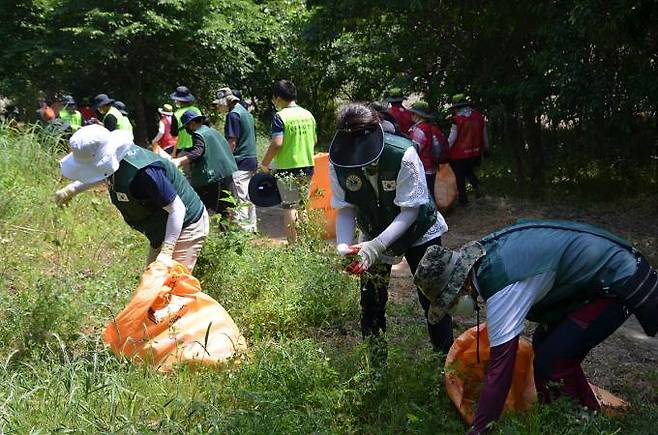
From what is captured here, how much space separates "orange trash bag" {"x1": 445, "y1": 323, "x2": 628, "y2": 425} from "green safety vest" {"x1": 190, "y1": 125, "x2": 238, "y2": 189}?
316 cm

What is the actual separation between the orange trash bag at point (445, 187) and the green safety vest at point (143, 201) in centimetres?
483

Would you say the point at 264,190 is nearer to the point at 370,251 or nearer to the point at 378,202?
the point at 378,202

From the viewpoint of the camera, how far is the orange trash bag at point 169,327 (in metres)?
3.67

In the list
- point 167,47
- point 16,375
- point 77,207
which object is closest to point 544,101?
point 77,207

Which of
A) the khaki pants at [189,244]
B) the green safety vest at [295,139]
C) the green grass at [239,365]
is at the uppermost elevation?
the green safety vest at [295,139]

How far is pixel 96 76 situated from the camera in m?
16.1

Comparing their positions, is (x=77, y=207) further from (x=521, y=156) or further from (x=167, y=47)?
(x=167, y=47)

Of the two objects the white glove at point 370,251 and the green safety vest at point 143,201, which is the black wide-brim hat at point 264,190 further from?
the white glove at point 370,251

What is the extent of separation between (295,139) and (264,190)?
0.53m

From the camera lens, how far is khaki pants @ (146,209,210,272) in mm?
4230

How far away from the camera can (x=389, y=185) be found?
3410 mm

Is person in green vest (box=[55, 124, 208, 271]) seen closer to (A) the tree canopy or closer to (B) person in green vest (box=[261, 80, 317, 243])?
(B) person in green vest (box=[261, 80, 317, 243])

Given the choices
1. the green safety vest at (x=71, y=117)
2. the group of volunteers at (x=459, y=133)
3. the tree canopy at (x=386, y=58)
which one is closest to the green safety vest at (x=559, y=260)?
the tree canopy at (x=386, y=58)

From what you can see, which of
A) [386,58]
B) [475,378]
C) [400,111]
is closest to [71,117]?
[386,58]
